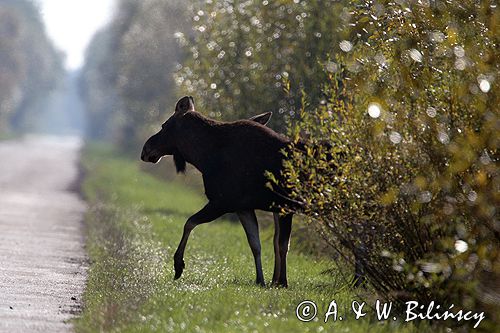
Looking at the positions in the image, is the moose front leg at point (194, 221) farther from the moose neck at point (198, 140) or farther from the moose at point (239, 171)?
the moose neck at point (198, 140)

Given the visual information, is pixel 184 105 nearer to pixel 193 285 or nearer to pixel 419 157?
pixel 193 285

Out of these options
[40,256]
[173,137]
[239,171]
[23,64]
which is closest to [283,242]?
[239,171]

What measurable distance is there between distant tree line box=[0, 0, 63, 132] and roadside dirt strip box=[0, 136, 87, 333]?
66892 millimetres

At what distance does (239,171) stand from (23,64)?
3877 inches

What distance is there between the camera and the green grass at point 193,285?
10711 mm

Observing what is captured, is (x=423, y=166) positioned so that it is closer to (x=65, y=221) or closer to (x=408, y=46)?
(x=408, y=46)

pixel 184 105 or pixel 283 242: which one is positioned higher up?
pixel 184 105

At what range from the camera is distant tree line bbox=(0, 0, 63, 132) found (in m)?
105

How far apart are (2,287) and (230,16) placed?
1402 centimetres

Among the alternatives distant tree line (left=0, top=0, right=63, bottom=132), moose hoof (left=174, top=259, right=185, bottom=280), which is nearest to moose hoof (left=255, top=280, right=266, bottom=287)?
moose hoof (left=174, top=259, right=185, bottom=280)

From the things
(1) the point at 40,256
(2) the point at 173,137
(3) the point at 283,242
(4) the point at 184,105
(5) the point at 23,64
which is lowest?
(5) the point at 23,64

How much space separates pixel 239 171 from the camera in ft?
47.7

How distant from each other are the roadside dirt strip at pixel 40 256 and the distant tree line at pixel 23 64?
66.9 metres
